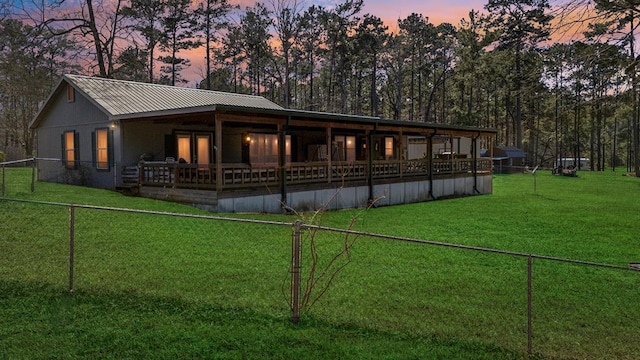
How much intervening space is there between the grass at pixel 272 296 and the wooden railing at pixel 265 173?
3.73 m

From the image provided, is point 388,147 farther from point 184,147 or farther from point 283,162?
point 184,147

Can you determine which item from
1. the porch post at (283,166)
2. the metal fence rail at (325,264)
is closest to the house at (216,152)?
the porch post at (283,166)

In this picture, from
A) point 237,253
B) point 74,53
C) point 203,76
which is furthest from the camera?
point 203,76

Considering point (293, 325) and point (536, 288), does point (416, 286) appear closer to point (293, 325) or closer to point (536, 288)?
point (536, 288)

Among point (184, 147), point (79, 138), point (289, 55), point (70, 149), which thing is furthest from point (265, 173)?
point (289, 55)

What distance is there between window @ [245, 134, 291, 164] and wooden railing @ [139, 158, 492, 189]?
2.03 meters

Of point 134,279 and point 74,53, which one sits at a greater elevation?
point 74,53

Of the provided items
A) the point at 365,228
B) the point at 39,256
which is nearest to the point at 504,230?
the point at 365,228

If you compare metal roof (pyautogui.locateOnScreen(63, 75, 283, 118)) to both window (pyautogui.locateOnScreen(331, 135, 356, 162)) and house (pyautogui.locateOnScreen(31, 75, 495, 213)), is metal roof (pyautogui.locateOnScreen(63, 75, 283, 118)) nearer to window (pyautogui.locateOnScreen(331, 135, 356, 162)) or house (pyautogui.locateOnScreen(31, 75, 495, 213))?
house (pyautogui.locateOnScreen(31, 75, 495, 213))

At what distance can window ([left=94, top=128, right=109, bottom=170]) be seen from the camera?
19219 millimetres

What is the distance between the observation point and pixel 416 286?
24.2ft

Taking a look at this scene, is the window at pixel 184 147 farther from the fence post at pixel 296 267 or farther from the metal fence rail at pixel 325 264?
the fence post at pixel 296 267

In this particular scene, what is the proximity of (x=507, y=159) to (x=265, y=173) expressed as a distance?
4398 cm

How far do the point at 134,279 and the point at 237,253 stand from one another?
2467mm
